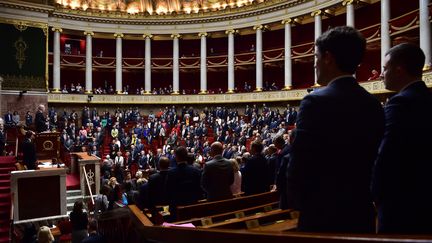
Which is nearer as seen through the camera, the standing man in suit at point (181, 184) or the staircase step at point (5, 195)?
the standing man in suit at point (181, 184)

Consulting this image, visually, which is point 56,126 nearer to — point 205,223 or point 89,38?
point 89,38

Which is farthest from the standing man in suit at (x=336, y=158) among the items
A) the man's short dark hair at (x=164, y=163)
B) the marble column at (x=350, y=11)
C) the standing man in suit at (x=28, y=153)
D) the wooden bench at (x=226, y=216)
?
the marble column at (x=350, y=11)

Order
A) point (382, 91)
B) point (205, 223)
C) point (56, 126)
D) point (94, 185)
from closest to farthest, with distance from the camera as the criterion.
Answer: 1. point (205, 223)
2. point (94, 185)
3. point (382, 91)
4. point (56, 126)

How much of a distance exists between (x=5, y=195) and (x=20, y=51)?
54.0 ft

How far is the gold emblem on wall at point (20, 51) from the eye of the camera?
2361 cm

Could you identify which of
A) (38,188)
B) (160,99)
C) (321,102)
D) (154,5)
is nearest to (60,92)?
(160,99)

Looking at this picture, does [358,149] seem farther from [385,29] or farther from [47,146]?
[385,29]

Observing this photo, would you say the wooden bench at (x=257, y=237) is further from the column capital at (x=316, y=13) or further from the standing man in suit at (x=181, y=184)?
the column capital at (x=316, y=13)

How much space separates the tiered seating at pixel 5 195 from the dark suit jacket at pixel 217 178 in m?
6.62

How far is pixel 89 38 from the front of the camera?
30062mm

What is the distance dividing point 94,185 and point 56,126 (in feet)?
35.9

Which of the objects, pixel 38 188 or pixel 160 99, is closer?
pixel 38 188

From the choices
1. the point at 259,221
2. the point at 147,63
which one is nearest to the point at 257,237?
the point at 259,221

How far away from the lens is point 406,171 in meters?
1.72
